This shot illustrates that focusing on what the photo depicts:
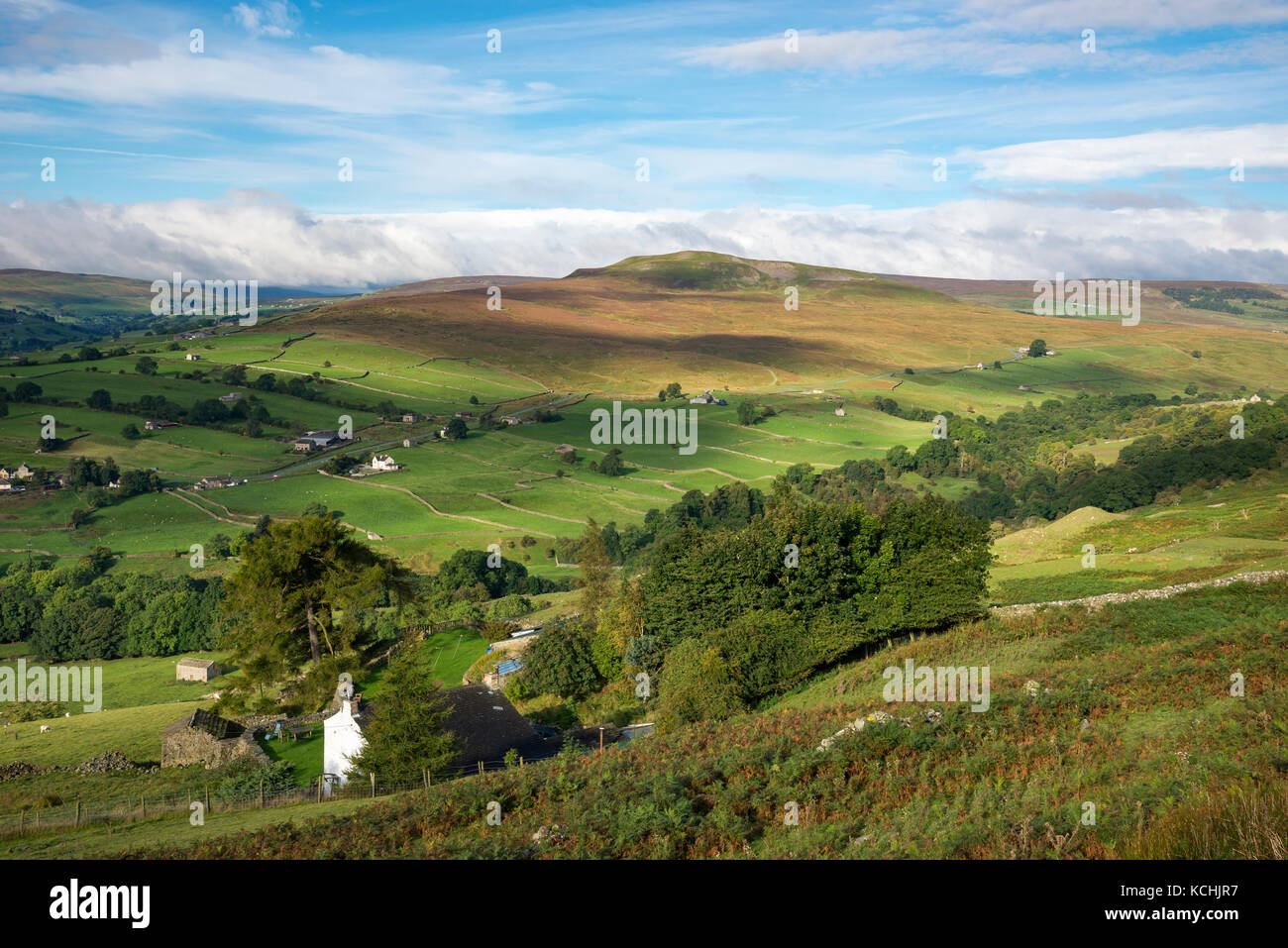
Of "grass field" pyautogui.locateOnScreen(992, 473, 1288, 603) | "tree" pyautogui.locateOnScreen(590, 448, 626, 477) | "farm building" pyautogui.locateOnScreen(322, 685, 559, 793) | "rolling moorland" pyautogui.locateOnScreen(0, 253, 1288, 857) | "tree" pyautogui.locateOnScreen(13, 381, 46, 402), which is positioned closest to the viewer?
"rolling moorland" pyautogui.locateOnScreen(0, 253, 1288, 857)

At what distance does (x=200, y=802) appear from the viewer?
77.8 feet

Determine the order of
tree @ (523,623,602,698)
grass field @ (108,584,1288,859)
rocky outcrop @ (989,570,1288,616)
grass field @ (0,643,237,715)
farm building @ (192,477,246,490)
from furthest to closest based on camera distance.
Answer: farm building @ (192,477,246,490)
grass field @ (0,643,237,715)
tree @ (523,623,602,698)
rocky outcrop @ (989,570,1288,616)
grass field @ (108,584,1288,859)

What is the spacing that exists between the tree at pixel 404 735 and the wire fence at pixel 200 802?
365 mm

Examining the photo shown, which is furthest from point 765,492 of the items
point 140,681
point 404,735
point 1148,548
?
point 404,735

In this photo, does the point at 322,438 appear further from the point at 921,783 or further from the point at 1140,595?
the point at 921,783

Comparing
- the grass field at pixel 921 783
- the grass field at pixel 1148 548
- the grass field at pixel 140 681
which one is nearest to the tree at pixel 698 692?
the grass field at pixel 921 783

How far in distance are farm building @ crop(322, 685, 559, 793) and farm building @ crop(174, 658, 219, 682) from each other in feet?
113

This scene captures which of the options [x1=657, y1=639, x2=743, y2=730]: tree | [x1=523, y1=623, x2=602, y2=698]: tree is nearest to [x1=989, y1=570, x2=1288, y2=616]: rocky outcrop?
[x1=657, y1=639, x2=743, y2=730]: tree

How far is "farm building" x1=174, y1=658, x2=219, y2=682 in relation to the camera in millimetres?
58938

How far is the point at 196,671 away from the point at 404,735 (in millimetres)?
42425

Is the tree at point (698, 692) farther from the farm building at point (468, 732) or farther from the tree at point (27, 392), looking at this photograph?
the tree at point (27, 392)

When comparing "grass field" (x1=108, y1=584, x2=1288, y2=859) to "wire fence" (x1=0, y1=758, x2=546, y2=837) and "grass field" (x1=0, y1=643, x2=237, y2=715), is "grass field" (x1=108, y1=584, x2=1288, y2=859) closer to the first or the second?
"wire fence" (x1=0, y1=758, x2=546, y2=837)

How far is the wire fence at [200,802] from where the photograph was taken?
2350 cm

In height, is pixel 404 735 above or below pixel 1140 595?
below
